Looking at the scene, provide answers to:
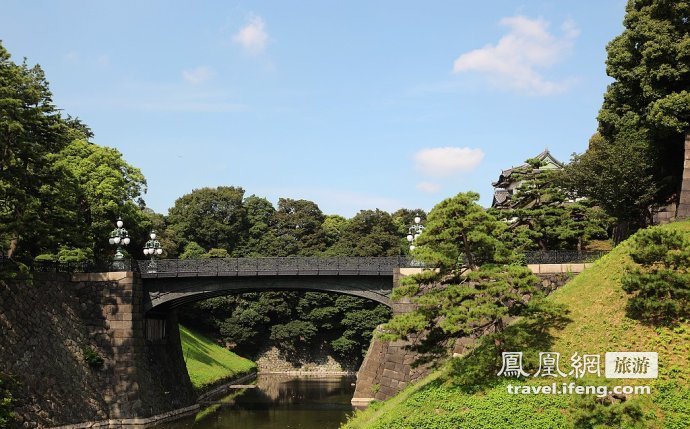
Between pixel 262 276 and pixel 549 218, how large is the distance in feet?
53.4

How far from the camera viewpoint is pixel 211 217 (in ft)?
269

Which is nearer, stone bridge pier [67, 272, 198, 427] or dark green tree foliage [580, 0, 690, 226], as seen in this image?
dark green tree foliage [580, 0, 690, 226]

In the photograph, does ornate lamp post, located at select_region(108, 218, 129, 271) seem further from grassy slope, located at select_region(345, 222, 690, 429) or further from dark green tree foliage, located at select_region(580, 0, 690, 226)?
dark green tree foliage, located at select_region(580, 0, 690, 226)

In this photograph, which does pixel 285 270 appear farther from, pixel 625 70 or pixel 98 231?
pixel 625 70

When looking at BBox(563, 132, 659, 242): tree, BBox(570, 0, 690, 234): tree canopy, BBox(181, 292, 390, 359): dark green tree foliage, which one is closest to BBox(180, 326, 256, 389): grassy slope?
BBox(181, 292, 390, 359): dark green tree foliage

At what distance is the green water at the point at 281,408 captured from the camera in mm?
36938

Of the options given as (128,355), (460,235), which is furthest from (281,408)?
(460,235)

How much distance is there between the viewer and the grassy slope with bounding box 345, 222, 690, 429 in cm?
1972

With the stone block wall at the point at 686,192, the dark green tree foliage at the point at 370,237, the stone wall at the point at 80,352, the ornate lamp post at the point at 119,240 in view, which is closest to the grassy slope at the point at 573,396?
the stone block wall at the point at 686,192

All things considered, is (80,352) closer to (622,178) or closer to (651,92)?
(622,178)

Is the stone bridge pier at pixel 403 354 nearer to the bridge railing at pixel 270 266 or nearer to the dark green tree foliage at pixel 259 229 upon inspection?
the bridge railing at pixel 270 266

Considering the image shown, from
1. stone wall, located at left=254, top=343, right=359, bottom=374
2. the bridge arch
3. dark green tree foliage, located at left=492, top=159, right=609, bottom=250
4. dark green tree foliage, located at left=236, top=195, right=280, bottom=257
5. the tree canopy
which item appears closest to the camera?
the tree canopy

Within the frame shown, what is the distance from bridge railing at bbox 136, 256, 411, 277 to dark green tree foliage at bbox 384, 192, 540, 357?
12832 mm

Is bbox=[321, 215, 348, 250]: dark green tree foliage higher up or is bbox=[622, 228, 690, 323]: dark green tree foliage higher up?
bbox=[321, 215, 348, 250]: dark green tree foliage
